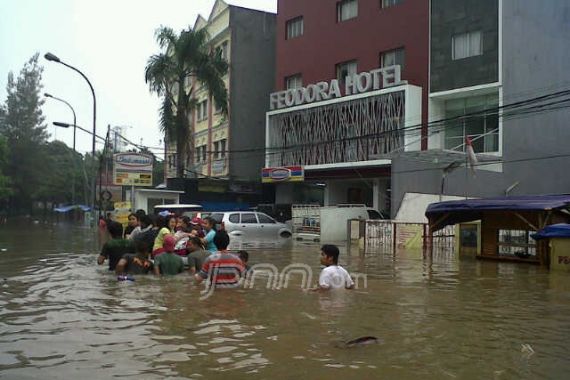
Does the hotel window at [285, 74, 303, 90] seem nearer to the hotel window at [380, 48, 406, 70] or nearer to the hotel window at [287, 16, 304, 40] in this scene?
the hotel window at [287, 16, 304, 40]

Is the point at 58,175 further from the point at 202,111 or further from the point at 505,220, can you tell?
the point at 505,220

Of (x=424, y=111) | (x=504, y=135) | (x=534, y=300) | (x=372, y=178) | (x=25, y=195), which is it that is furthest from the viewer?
(x=25, y=195)

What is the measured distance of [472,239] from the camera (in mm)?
20562

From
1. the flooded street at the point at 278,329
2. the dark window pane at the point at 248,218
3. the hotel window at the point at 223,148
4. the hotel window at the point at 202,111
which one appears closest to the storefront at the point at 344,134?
the hotel window at the point at 223,148

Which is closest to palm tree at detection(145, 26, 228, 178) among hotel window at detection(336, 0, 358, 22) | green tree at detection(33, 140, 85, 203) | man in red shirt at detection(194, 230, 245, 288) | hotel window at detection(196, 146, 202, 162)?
hotel window at detection(336, 0, 358, 22)

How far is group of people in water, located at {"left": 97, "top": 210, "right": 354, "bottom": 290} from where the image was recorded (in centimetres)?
884

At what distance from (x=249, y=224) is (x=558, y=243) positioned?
13137mm

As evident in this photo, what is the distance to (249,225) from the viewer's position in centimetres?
2564

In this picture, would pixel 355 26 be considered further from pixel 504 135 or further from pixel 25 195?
pixel 25 195

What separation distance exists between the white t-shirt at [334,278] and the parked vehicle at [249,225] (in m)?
16.4

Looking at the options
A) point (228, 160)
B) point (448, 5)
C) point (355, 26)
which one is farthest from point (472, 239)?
point (228, 160)

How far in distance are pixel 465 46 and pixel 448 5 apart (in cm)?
230

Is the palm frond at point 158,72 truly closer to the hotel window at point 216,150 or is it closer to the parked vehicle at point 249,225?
the hotel window at point 216,150

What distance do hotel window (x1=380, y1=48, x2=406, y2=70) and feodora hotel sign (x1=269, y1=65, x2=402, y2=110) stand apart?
Answer: 4.27 ft
